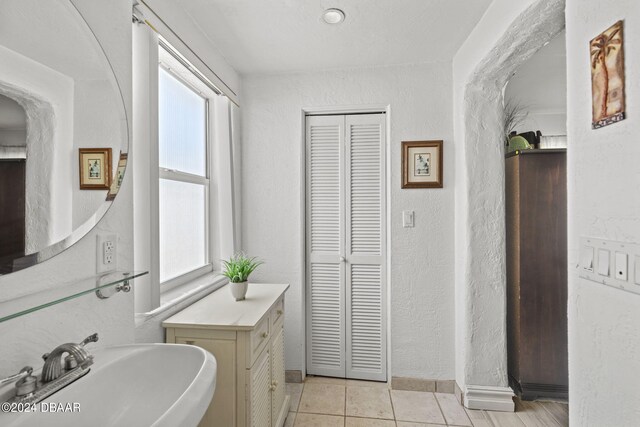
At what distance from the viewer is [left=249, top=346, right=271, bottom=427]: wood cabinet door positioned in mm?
1464

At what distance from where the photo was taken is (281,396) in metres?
1.94

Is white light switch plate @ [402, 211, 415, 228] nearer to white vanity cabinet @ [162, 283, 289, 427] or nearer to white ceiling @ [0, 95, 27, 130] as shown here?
white vanity cabinet @ [162, 283, 289, 427]

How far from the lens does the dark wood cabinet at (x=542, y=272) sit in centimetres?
216

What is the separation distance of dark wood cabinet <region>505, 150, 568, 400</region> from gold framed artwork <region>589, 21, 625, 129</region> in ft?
4.35

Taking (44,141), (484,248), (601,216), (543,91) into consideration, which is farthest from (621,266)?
(543,91)

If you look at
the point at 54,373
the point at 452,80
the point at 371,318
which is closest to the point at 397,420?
the point at 371,318

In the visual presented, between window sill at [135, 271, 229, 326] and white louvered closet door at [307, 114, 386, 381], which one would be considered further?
white louvered closet door at [307, 114, 386, 381]

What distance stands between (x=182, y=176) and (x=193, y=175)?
0.13 m

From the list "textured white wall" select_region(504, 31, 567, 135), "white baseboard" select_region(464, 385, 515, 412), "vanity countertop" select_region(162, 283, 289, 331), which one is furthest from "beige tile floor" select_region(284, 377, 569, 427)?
"textured white wall" select_region(504, 31, 567, 135)

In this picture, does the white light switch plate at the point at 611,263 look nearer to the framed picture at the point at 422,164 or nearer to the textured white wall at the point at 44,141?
the framed picture at the point at 422,164

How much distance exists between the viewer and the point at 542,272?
2.17m

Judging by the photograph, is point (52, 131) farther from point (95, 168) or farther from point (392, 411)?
point (392, 411)

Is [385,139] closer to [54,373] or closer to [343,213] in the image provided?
[343,213]

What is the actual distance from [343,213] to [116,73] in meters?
1.72
